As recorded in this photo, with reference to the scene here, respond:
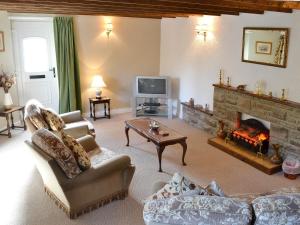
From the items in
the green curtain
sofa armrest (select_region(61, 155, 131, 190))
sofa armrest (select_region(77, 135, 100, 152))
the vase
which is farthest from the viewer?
the green curtain

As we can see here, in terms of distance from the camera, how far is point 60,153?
321cm

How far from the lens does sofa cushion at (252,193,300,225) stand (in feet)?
7.04

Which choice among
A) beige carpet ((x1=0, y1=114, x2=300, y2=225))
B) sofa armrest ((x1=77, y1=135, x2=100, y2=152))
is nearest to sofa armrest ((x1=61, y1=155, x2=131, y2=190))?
beige carpet ((x1=0, y1=114, x2=300, y2=225))

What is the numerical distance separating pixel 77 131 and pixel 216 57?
3.02 meters

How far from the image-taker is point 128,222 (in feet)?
11.6

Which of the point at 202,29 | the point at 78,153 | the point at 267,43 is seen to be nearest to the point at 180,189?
the point at 78,153

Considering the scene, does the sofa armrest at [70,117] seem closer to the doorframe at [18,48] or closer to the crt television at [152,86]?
the doorframe at [18,48]

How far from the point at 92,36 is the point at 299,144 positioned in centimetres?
474

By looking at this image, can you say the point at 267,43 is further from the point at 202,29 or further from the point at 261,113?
the point at 202,29

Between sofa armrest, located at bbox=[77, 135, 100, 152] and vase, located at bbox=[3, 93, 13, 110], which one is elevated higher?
vase, located at bbox=[3, 93, 13, 110]

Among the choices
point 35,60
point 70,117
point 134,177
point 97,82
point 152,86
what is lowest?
point 134,177

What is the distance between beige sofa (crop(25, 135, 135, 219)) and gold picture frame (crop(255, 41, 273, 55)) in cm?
287

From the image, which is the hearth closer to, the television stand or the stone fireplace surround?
the stone fireplace surround

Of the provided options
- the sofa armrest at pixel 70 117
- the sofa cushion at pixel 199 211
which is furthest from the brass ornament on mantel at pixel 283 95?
the sofa armrest at pixel 70 117
